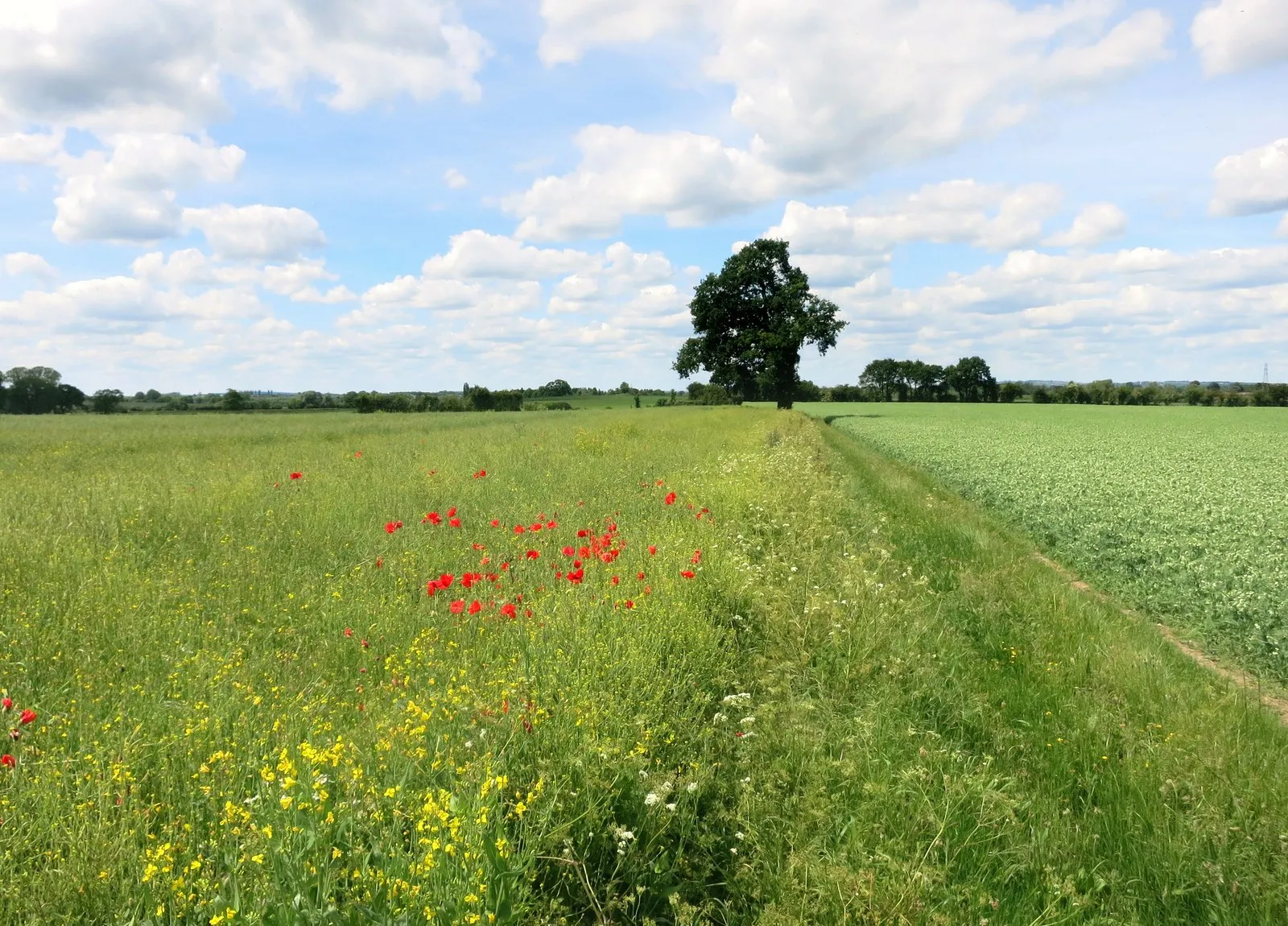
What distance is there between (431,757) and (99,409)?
63989 mm

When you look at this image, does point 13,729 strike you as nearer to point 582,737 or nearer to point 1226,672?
point 582,737

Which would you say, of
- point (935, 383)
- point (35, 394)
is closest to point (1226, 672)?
point (35, 394)

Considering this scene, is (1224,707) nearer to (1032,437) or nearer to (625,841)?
(625,841)

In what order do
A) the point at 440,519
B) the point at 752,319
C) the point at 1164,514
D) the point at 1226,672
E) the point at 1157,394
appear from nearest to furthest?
the point at 1226,672, the point at 440,519, the point at 1164,514, the point at 752,319, the point at 1157,394

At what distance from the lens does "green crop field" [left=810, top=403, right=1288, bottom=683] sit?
7051mm

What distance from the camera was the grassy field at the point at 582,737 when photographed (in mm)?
2391

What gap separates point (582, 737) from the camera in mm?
3037

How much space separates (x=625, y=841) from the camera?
2879mm

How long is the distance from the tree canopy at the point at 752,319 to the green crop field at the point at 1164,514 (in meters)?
17.0

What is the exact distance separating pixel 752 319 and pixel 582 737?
47234 mm

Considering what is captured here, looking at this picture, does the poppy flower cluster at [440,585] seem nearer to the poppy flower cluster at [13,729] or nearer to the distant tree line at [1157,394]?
the poppy flower cluster at [13,729]

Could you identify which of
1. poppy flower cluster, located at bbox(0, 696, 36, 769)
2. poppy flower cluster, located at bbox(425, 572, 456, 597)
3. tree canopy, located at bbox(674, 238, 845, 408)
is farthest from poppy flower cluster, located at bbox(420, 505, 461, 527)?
tree canopy, located at bbox(674, 238, 845, 408)

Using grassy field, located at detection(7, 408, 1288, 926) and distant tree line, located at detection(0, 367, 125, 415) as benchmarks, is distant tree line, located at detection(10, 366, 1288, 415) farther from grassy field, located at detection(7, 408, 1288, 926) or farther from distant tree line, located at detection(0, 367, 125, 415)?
grassy field, located at detection(7, 408, 1288, 926)

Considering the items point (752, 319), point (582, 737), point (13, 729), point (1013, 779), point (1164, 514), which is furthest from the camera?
point (752, 319)
